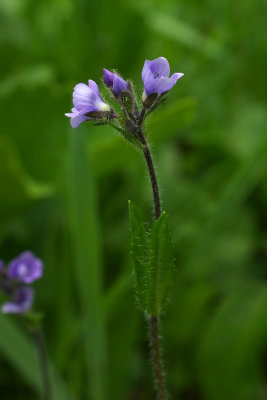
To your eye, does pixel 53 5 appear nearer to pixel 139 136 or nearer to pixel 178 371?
pixel 178 371

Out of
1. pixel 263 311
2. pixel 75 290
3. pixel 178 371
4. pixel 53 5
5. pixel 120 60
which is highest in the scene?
pixel 53 5

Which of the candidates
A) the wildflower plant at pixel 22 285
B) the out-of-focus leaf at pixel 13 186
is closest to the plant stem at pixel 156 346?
the wildflower plant at pixel 22 285

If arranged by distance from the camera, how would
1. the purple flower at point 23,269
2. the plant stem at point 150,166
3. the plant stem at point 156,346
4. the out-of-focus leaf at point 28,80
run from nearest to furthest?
the plant stem at point 150,166 → the plant stem at point 156,346 → the purple flower at point 23,269 → the out-of-focus leaf at point 28,80

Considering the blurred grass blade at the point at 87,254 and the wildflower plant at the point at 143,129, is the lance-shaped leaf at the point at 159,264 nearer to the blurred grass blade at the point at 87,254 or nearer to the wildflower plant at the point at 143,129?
the wildflower plant at the point at 143,129

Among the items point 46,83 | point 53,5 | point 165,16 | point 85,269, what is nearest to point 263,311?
point 85,269

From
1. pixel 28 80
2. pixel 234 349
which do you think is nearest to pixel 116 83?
pixel 234 349

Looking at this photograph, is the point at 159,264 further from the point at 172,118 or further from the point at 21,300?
the point at 172,118

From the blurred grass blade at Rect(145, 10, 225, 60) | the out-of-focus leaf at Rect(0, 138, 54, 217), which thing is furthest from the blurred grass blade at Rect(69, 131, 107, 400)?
the blurred grass blade at Rect(145, 10, 225, 60)
